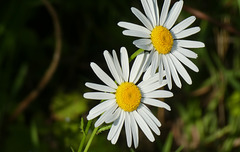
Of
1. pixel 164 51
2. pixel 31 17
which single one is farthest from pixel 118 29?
pixel 164 51

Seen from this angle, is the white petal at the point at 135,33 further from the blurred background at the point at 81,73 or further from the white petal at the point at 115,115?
the blurred background at the point at 81,73

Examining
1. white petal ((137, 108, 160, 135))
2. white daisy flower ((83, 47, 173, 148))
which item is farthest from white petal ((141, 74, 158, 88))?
white petal ((137, 108, 160, 135))

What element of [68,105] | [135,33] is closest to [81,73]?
[68,105]

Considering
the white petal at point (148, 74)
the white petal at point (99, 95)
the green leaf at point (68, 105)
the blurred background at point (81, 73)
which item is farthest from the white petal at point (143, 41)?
the green leaf at point (68, 105)

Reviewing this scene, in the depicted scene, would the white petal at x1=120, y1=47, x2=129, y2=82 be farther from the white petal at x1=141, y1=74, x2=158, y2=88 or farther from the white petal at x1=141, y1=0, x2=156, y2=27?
the white petal at x1=141, y1=0, x2=156, y2=27

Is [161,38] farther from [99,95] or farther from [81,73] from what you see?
[81,73]

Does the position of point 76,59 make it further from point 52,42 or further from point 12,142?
point 12,142
